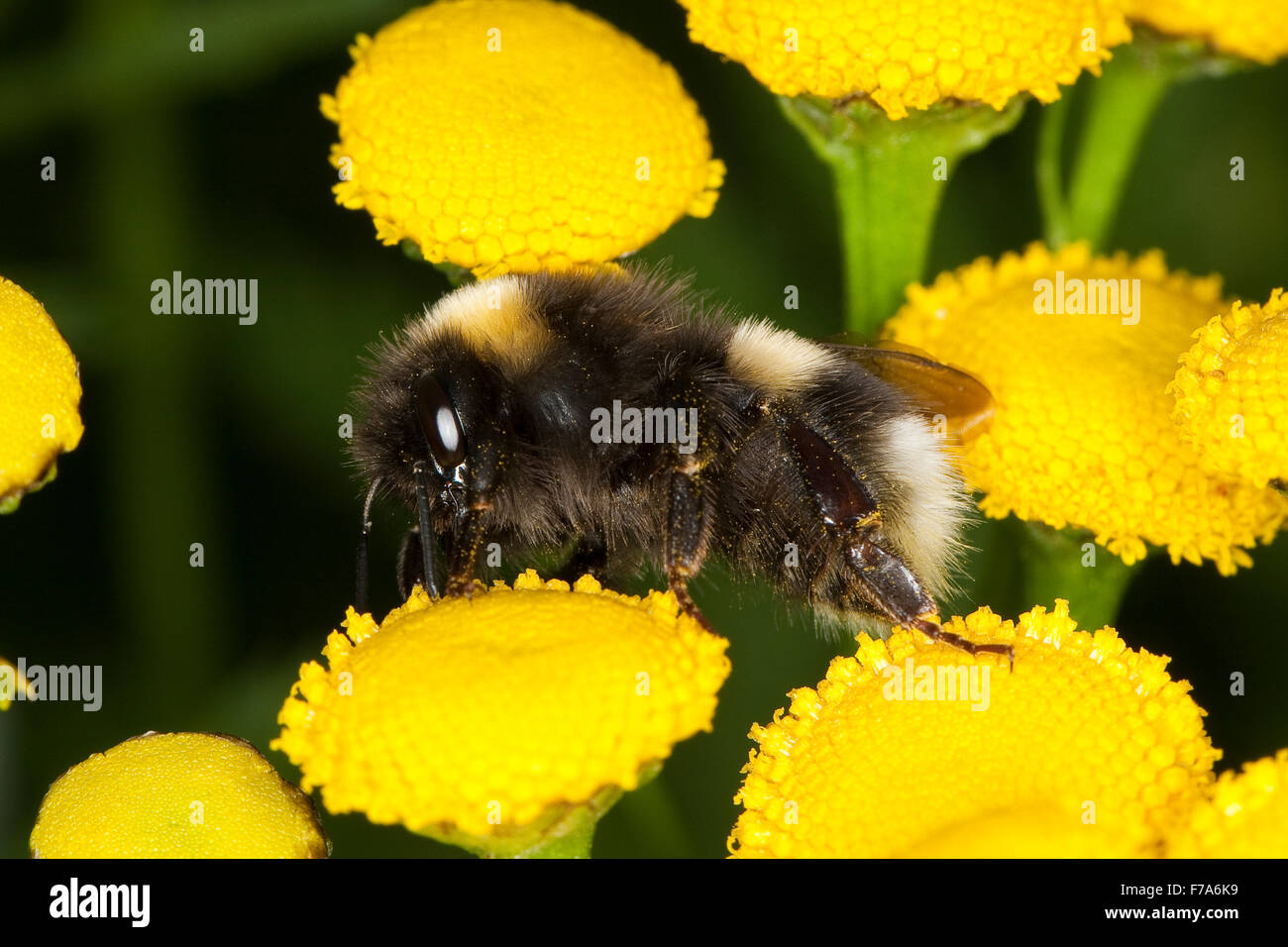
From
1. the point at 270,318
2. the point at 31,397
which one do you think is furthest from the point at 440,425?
the point at 270,318

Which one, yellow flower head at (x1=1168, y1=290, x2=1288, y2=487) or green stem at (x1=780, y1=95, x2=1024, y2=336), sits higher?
green stem at (x1=780, y1=95, x2=1024, y2=336)

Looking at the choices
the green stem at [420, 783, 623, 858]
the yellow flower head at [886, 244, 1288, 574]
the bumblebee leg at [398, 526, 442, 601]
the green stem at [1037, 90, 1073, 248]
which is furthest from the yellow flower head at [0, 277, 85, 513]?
the green stem at [1037, 90, 1073, 248]

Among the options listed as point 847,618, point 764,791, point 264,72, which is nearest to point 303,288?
point 264,72

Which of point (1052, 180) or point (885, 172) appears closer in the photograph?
point (885, 172)

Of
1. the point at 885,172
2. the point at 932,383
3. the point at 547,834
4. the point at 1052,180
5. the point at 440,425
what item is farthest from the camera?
the point at 1052,180

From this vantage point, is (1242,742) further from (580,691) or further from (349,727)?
(349,727)

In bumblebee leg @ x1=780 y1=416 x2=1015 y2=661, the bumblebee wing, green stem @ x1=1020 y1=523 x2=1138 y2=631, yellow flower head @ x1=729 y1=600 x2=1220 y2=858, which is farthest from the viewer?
green stem @ x1=1020 y1=523 x2=1138 y2=631

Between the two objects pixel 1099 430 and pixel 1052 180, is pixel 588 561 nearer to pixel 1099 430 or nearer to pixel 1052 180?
pixel 1099 430

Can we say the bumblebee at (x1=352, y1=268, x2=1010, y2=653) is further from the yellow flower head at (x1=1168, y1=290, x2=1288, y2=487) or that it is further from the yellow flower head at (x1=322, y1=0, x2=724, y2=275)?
the yellow flower head at (x1=1168, y1=290, x2=1288, y2=487)
